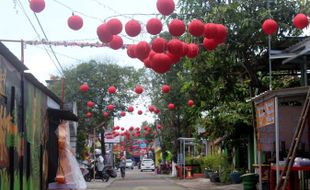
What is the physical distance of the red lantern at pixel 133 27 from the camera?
10.7 m

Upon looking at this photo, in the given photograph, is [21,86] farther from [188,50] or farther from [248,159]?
[248,159]

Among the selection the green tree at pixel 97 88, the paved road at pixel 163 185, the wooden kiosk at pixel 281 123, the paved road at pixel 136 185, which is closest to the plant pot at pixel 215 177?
the paved road at pixel 163 185

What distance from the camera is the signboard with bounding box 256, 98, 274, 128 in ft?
47.0

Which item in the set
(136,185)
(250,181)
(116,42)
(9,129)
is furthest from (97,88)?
(9,129)

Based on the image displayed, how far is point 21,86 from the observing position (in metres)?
12.6

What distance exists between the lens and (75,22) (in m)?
11.2

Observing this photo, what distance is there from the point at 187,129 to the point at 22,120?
112 ft

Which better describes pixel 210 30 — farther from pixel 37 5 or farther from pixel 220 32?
pixel 37 5

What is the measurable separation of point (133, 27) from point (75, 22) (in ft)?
4.35

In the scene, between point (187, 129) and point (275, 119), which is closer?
point (275, 119)

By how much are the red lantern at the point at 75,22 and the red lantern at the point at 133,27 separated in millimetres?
1104

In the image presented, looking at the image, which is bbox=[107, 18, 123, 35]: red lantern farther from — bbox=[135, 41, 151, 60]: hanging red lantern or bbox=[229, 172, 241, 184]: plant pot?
bbox=[229, 172, 241, 184]: plant pot

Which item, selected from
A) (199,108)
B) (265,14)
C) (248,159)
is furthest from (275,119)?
(248,159)

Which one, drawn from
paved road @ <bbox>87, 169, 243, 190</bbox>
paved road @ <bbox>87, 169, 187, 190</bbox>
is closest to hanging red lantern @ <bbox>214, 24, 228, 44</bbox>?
paved road @ <bbox>87, 169, 243, 190</bbox>
